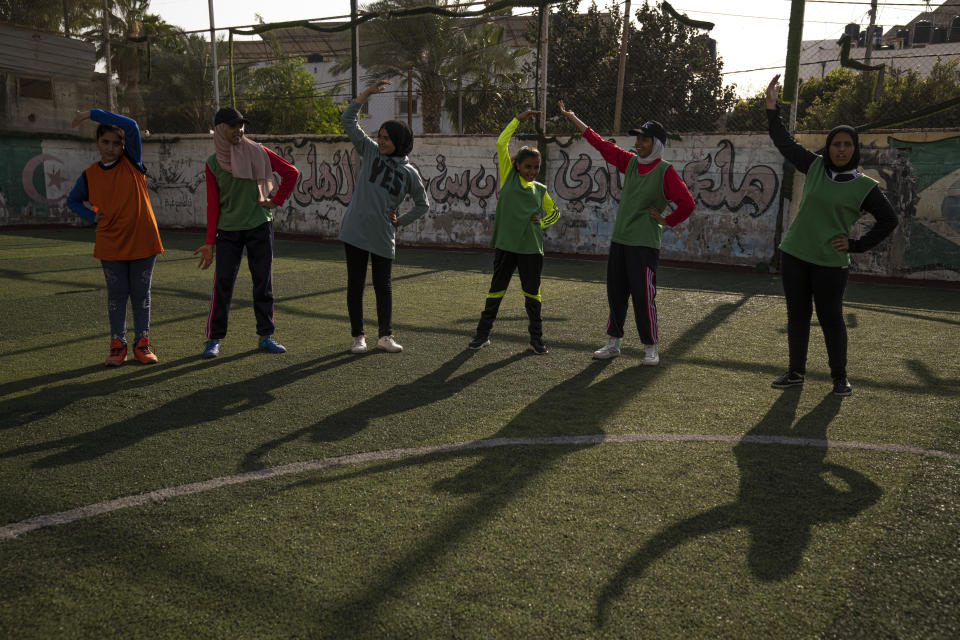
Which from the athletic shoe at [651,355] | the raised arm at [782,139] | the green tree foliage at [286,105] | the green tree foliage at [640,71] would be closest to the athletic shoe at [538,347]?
the athletic shoe at [651,355]

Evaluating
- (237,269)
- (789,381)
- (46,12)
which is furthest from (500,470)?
(46,12)

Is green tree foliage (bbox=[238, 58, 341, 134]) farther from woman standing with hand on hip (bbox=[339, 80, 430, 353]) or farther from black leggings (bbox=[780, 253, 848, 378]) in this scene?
black leggings (bbox=[780, 253, 848, 378])

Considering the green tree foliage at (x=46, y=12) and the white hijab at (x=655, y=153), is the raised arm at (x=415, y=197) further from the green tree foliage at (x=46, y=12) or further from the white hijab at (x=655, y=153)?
the green tree foliage at (x=46, y=12)

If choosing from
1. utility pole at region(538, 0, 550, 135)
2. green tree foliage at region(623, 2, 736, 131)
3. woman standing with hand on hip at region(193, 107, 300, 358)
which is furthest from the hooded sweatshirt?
green tree foliage at region(623, 2, 736, 131)

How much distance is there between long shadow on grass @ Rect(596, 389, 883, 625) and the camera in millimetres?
2762

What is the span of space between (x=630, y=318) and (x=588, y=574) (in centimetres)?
564

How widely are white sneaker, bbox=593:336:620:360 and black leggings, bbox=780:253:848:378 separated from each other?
1423mm

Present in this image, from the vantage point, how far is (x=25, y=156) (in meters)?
20.0

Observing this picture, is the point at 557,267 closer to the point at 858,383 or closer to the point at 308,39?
the point at 858,383

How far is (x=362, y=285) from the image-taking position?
632 cm

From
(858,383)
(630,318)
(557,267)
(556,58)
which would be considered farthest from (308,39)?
(858,383)

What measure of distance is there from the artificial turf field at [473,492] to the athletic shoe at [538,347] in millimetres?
130

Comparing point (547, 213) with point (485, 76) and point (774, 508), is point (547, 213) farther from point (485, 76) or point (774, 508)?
point (485, 76)

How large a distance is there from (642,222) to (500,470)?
295 cm
